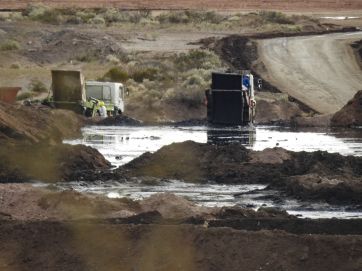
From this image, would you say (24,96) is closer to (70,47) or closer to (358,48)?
(70,47)

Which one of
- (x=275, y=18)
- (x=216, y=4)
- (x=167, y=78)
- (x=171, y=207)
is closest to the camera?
A: (x=171, y=207)

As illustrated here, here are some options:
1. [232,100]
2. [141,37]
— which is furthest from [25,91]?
[141,37]

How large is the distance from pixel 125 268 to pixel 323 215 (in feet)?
30.4

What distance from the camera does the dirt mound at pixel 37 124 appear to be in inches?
1462

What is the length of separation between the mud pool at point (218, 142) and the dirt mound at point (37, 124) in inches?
31.8

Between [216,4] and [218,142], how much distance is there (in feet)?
339

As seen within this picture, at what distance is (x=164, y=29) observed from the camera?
351 feet

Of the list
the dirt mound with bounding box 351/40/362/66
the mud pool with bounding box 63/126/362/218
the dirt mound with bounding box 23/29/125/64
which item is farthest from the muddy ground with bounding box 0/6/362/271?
the dirt mound with bounding box 351/40/362/66

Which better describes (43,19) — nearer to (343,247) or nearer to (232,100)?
(232,100)

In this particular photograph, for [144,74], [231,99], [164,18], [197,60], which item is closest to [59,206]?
[231,99]

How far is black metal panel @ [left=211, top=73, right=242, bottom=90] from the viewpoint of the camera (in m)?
52.5

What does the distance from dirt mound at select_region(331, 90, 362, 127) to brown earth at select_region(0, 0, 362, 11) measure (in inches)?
3294

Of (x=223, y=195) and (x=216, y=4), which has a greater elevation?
(x=223, y=195)

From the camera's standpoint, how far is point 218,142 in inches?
1690
